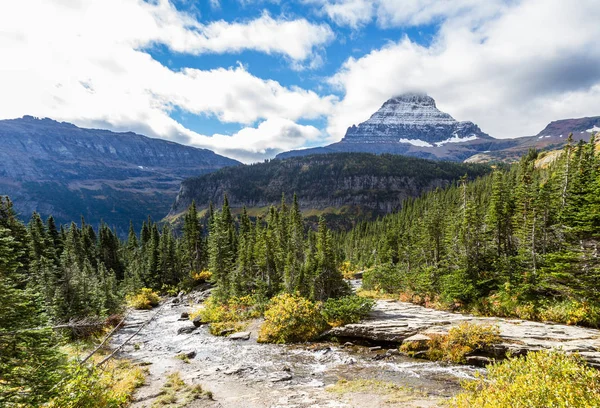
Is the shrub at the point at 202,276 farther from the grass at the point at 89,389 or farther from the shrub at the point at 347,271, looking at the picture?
the grass at the point at 89,389

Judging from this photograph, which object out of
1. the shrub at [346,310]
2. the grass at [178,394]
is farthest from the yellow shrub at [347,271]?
the grass at [178,394]

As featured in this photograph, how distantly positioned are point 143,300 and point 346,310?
46414 millimetres

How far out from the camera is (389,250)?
3287 inches

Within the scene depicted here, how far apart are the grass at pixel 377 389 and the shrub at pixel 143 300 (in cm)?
5120

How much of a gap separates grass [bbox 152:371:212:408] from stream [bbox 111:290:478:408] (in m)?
0.57

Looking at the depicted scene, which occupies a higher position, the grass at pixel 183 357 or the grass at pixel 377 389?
the grass at pixel 377 389

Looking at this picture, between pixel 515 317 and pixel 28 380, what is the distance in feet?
123

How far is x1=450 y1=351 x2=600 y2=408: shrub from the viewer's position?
27.3 ft

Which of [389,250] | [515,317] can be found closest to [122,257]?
[389,250]

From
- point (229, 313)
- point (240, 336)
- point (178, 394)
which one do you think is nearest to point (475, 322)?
point (178, 394)

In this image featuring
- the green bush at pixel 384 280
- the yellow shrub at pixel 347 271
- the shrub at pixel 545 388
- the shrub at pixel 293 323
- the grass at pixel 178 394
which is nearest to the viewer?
the shrub at pixel 545 388

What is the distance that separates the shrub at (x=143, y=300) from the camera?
57.8 meters

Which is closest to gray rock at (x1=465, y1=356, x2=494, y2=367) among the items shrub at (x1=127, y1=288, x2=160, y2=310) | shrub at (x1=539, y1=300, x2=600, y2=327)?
shrub at (x1=539, y1=300, x2=600, y2=327)

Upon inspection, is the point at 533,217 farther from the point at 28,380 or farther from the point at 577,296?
the point at 28,380
